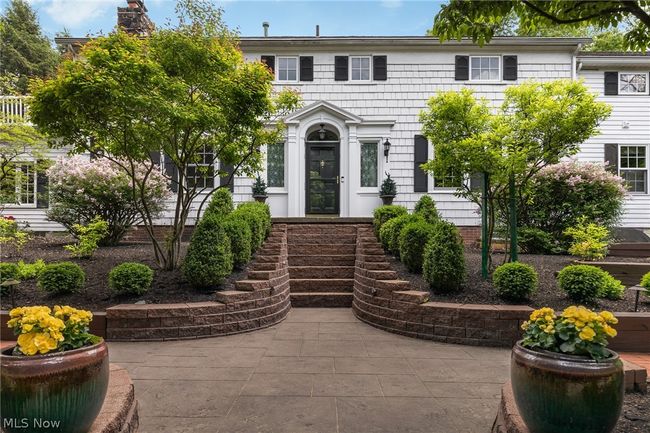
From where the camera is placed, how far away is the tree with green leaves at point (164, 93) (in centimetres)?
568

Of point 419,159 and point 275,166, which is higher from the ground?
point 419,159

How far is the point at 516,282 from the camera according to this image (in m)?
5.66

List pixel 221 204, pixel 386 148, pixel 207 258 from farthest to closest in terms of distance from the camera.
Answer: pixel 386 148
pixel 221 204
pixel 207 258

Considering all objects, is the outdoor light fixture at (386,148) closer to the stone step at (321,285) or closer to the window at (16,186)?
the stone step at (321,285)

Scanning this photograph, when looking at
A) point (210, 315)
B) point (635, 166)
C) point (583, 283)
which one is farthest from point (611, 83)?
point (210, 315)

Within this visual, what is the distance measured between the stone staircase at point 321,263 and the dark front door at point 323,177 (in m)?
2.36

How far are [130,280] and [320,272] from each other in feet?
11.9

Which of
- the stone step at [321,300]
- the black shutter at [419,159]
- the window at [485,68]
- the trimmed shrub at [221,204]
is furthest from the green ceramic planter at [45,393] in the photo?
the window at [485,68]

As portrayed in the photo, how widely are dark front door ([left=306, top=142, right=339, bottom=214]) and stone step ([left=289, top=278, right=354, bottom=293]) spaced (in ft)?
16.0

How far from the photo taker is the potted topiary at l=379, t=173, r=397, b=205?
12.0m

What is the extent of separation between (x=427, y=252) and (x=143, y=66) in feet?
16.3

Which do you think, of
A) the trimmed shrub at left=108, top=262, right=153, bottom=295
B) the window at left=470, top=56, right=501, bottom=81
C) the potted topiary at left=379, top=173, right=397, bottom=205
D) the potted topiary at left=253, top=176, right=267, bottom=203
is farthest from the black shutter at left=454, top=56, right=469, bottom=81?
the trimmed shrub at left=108, top=262, right=153, bottom=295

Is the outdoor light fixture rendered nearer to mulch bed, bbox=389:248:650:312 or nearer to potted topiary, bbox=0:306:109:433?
mulch bed, bbox=389:248:650:312

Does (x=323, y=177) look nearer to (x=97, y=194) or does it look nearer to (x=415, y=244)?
(x=415, y=244)
